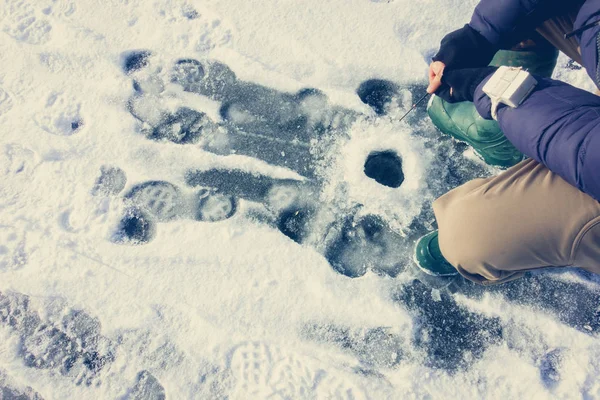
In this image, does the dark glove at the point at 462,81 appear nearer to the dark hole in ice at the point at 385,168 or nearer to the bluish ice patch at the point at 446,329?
the dark hole in ice at the point at 385,168

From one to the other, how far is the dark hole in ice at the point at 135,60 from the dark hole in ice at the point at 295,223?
90 centimetres

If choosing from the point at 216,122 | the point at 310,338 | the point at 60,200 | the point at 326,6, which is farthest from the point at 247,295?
the point at 326,6

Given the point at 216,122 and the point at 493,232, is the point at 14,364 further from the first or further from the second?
the point at 493,232

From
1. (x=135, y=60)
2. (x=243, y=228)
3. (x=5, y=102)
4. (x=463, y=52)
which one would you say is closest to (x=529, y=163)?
(x=463, y=52)

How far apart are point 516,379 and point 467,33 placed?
1.17m

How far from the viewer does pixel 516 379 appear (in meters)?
1.38

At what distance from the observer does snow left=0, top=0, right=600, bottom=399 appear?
55.2 inches

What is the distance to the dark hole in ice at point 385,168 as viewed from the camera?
157 cm

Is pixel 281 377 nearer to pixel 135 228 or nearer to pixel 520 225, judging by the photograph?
pixel 135 228

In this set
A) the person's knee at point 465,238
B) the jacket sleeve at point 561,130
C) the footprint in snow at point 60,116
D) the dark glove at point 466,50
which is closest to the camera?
the jacket sleeve at point 561,130

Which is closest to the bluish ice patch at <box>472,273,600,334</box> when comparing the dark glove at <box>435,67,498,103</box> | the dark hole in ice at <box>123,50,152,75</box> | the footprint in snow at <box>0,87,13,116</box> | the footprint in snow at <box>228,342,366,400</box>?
the footprint in snow at <box>228,342,366,400</box>

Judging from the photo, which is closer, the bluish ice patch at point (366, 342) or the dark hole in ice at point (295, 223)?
the bluish ice patch at point (366, 342)

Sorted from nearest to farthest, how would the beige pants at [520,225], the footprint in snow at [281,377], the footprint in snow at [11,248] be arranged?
1. the beige pants at [520,225]
2. the footprint in snow at [281,377]
3. the footprint in snow at [11,248]

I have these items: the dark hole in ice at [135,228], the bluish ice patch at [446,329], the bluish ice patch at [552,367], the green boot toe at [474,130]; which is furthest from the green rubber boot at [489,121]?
the dark hole in ice at [135,228]
